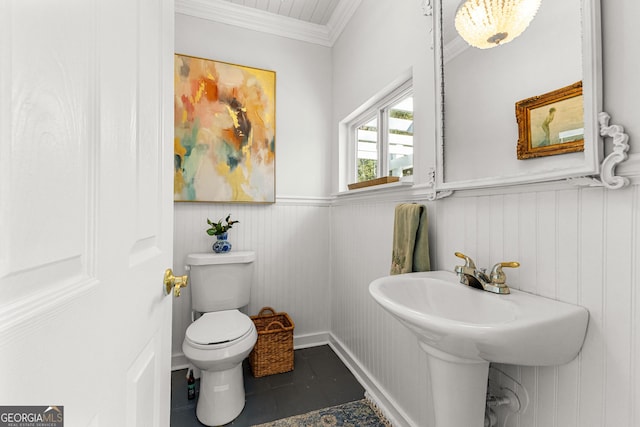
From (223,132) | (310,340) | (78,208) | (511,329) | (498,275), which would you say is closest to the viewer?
(78,208)

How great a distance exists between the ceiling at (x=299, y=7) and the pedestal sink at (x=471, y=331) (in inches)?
81.7

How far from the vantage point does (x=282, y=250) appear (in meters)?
2.23

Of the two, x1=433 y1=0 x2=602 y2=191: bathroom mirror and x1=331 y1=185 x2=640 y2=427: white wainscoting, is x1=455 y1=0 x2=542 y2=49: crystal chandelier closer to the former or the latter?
x1=433 y1=0 x2=602 y2=191: bathroom mirror

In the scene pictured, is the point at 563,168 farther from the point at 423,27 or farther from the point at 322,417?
the point at 322,417

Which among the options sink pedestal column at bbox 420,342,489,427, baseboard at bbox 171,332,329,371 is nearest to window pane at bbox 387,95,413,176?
sink pedestal column at bbox 420,342,489,427

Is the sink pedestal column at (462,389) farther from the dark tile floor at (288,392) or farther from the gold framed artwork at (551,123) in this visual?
the dark tile floor at (288,392)

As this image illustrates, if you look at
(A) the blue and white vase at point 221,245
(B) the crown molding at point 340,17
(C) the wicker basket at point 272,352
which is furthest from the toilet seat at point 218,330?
(B) the crown molding at point 340,17

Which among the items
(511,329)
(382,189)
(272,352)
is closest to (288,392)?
(272,352)

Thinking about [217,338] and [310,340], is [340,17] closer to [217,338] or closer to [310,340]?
[217,338]

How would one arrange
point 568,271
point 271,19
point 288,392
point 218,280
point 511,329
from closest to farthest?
point 511,329, point 568,271, point 288,392, point 218,280, point 271,19

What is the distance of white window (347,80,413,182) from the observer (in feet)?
5.46

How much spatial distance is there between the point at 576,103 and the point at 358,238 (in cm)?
132

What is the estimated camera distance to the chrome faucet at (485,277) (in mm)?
873

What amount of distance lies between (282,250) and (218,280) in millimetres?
554
